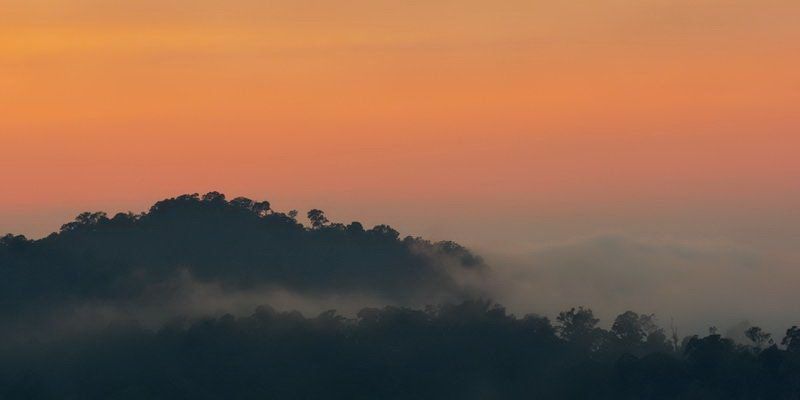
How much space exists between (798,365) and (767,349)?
203 inches

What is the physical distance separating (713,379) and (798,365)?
1014 cm

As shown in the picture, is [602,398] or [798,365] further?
[602,398]

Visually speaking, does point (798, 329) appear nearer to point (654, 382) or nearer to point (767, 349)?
point (767, 349)

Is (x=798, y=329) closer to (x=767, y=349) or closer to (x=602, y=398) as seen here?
(x=767, y=349)

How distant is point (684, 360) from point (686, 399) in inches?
374

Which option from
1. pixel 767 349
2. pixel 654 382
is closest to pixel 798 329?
pixel 767 349

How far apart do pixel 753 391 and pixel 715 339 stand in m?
10.9

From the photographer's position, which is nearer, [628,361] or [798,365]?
[798,365]

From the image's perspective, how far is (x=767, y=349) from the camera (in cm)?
18512

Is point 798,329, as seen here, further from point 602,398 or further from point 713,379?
point 602,398

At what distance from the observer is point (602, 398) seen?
192m

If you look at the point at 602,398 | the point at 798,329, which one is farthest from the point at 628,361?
the point at 798,329

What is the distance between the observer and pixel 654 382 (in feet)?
616

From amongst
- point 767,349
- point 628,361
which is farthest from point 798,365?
point 628,361
